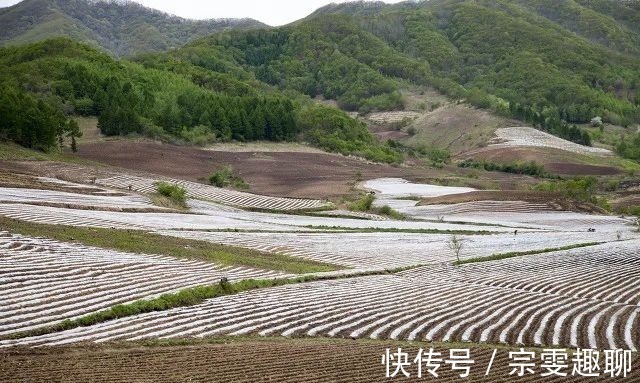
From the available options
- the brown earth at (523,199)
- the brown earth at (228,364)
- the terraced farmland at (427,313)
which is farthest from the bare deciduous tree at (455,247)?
the brown earth at (523,199)

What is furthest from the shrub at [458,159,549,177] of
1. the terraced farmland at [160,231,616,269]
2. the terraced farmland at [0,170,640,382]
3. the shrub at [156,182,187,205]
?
the shrub at [156,182,187,205]

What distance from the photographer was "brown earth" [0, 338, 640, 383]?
1906 centimetres

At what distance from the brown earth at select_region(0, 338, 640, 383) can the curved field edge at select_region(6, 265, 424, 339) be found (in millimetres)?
2670

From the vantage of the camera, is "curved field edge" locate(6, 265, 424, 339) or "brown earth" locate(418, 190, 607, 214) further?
"brown earth" locate(418, 190, 607, 214)

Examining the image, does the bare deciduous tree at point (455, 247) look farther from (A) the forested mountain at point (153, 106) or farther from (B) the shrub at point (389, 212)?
(A) the forested mountain at point (153, 106)

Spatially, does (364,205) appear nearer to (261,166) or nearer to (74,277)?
(261,166)

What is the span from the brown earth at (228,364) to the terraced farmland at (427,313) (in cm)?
157

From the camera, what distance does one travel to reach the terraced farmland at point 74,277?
25.8 meters

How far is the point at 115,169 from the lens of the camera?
282 feet

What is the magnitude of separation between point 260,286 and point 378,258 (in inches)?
553

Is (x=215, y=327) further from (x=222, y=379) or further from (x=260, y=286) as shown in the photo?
(x=260, y=286)

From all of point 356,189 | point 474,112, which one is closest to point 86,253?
point 356,189

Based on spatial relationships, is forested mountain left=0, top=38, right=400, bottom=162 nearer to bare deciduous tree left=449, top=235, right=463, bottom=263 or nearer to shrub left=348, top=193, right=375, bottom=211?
shrub left=348, top=193, right=375, bottom=211

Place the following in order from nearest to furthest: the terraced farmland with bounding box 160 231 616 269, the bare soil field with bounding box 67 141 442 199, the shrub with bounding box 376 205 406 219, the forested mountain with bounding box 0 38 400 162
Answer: the terraced farmland with bounding box 160 231 616 269 < the shrub with bounding box 376 205 406 219 < the bare soil field with bounding box 67 141 442 199 < the forested mountain with bounding box 0 38 400 162
